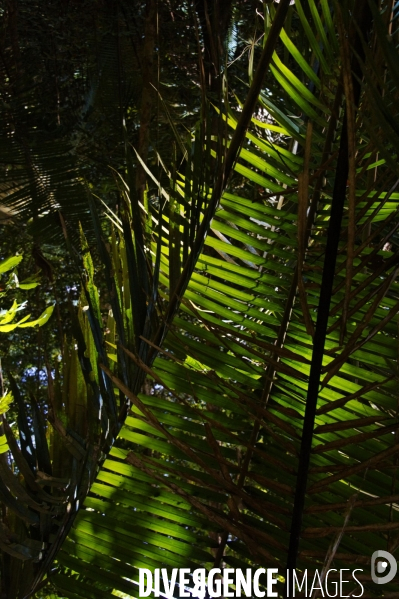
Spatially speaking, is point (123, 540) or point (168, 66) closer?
point (123, 540)

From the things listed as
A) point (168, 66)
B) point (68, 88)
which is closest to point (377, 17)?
point (168, 66)

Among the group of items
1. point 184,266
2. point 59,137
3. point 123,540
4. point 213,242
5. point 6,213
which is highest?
point 59,137

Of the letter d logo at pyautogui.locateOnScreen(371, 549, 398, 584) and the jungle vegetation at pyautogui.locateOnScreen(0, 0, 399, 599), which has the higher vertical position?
the jungle vegetation at pyautogui.locateOnScreen(0, 0, 399, 599)

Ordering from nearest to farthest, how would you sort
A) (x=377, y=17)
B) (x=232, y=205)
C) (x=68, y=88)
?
(x=377, y=17), (x=232, y=205), (x=68, y=88)

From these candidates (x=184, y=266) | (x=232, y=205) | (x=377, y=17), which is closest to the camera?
(x=377, y=17)

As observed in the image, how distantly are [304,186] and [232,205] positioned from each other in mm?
462

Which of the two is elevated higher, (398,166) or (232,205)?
(232,205)

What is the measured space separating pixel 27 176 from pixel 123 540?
2.25m

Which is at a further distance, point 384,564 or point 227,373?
point 227,373

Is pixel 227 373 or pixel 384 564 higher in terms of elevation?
pixel 227 373

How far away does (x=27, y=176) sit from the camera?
2793mm

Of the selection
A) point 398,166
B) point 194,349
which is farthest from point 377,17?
point 194,349

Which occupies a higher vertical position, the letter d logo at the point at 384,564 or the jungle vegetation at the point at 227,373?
the jungle vegetation at the point at 227,373

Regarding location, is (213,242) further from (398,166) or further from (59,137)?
(59,137)
